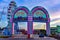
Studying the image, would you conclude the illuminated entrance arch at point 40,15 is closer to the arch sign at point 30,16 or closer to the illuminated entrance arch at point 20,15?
the arch sign at point 30,16

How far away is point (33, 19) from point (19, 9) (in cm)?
475

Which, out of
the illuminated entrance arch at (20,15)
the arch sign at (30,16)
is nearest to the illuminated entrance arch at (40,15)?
the arch sign at (30,16)

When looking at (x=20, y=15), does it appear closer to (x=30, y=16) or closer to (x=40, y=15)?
(x=30, y=16)

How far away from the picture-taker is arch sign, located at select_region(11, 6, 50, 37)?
4319 cm

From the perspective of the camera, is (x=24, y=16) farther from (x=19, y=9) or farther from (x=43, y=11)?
(x=43, y=11)

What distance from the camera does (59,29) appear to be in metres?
63.7

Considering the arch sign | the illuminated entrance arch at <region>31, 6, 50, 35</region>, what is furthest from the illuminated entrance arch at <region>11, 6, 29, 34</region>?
the illuminated entrance arch at <region>31, 6, 50, 35</region>

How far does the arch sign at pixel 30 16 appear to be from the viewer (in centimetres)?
4319

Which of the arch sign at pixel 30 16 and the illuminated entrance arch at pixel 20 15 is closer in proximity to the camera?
the arch sign at pixel 30 16

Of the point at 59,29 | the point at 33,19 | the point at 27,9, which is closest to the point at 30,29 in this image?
the point at 33,19

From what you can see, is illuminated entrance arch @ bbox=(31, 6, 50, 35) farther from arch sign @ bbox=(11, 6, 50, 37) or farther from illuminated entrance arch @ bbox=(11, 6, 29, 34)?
illuminated entrance arch @ bbox=(11, 6, 29, 34)

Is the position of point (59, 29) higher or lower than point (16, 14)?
lower

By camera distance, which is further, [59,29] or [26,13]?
[59,29]

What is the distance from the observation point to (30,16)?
4294 centimetres
